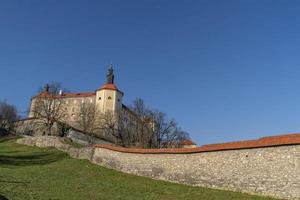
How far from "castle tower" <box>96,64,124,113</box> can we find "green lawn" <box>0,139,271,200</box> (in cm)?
6002

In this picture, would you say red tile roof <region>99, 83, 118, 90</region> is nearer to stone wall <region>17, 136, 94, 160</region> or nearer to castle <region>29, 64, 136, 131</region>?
castle <region>29, 64, 136, 131</region>

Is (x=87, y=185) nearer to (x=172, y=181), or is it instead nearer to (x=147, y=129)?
(x=172, y=181)

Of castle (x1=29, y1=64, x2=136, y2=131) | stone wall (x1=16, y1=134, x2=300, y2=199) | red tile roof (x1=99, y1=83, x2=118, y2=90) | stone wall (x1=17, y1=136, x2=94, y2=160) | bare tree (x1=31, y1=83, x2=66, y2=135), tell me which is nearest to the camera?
stone wall (x1=16, y1=134, x2=300, y2=199)

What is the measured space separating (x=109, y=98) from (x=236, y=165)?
7393cm

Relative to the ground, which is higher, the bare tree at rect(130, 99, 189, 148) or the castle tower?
the castle tower

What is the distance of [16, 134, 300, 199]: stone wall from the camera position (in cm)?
1506

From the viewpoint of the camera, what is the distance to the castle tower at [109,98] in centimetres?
8862

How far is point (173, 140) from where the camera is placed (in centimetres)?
5219

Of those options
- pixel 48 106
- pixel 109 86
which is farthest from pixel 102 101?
pixel 48 106

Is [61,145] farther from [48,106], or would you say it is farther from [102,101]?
[102,101]

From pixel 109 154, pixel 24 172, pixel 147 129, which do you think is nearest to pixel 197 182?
pixel 109 154

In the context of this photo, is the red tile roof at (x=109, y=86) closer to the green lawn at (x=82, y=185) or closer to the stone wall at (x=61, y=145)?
the stone wall at (x=61, y=145)

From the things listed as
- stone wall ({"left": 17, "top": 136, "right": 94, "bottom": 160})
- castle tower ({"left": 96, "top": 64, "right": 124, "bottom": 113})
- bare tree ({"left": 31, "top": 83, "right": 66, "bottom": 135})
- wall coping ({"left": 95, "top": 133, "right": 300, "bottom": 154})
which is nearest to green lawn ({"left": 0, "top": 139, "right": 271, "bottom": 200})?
stone wall ({"left": 17, "top": 136, "right": 94, "bottom": 160})

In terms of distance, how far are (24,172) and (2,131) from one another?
4167cm
